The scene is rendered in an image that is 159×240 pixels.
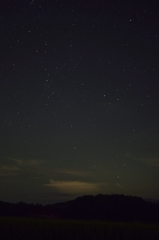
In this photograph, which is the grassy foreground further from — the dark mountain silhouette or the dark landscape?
the dark mountain silhouette

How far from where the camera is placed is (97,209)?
70.1 ft

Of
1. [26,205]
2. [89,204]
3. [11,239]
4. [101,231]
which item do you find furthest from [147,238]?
[26,205]

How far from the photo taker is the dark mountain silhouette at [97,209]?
65.8ft

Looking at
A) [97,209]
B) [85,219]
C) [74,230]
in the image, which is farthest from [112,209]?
[74,230]

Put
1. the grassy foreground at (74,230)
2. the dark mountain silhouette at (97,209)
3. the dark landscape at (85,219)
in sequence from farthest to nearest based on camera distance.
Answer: the dark mountain silhouette at (97,209) < the dark landscape at (85,219) < the grassy foreground at (74,230)

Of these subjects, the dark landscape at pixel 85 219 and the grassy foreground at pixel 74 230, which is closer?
the grassy foreground at pixel 74 230

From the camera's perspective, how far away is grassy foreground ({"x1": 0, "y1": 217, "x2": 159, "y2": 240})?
1276 cm

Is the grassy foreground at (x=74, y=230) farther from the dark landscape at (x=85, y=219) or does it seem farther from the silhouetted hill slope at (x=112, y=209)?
the silhouetted hill slope at (x=112, y=209)

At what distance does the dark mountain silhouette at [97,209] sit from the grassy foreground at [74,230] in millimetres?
5184

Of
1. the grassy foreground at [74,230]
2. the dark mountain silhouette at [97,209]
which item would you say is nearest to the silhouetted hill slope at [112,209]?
the dark mountain silhouette at [97,209]

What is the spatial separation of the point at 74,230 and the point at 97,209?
8.05m

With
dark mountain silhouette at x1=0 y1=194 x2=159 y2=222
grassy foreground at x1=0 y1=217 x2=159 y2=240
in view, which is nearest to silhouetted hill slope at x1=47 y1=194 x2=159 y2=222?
dark mountain silhouette at x1=0 y1=194 x2=159 y2=222

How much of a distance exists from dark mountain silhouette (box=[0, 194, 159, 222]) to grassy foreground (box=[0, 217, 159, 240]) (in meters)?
5.18

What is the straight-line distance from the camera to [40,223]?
14.1 meters
